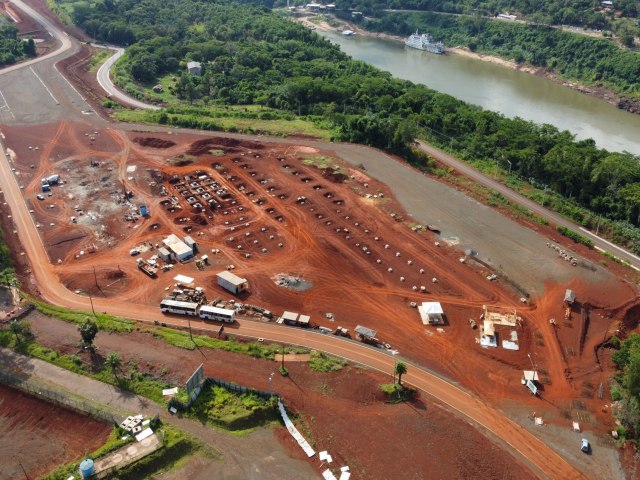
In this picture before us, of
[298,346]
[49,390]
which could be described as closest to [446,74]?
[298,346]

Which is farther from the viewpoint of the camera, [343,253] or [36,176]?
[36,176]

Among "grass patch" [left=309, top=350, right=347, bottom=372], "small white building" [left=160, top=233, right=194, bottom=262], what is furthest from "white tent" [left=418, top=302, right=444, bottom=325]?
"small white building" [left=160, top=233, right=194, bottom=262]

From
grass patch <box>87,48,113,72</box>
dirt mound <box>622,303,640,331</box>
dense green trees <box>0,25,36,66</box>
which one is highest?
dense green trees <box>0,25,36,66</box>

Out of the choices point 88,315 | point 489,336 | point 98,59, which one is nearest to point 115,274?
point 88,315

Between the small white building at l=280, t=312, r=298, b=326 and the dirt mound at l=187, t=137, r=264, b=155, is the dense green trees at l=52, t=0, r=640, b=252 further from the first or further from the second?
the small white building at l=280, t=312, r=298, b=326

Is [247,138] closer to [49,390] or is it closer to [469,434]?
[49,390]
